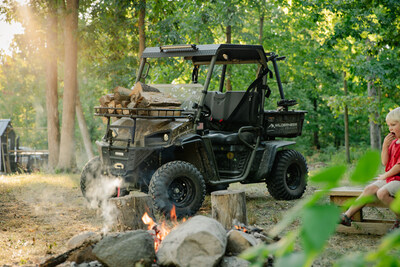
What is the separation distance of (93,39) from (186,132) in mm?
10528

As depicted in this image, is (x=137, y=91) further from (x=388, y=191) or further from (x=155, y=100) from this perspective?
(x=388, y=191)

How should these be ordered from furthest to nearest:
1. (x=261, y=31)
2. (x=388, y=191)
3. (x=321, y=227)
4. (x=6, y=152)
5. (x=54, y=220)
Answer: (x=6, y=152), (x=261, y=31), (x=54, y=220), (x=388, y=191), (x=321, y=227)

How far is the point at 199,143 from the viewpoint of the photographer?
7.18 m

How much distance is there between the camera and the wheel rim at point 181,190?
6.73 metres

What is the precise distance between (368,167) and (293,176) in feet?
26.9

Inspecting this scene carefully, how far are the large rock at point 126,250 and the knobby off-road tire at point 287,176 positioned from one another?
14.2 ft

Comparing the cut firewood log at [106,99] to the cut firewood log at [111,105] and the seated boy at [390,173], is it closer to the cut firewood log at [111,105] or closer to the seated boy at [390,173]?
the cut firewood log at [111,105]

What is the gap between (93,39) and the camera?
1647 centimetres

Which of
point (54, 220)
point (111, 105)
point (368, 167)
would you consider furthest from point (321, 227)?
point (54, 220)

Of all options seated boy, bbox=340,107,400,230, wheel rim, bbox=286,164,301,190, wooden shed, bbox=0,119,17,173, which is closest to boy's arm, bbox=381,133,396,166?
seated boy, bbox=340,107,400,230

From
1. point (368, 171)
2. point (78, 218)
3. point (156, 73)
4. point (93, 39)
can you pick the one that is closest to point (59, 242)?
point (78, 218)

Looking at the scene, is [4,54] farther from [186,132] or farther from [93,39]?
[186,132]

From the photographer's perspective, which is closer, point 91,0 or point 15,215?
point 15,215

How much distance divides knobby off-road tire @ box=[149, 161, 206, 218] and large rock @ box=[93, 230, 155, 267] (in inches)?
80.2
